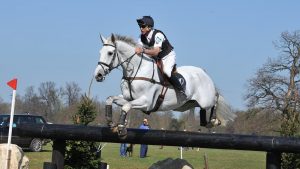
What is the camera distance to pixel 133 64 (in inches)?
282

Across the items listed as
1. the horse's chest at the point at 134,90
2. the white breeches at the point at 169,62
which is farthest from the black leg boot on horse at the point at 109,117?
the white breeches at the point at 169,62

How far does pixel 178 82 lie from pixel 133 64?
68cm

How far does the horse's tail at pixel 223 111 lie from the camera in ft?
27.9

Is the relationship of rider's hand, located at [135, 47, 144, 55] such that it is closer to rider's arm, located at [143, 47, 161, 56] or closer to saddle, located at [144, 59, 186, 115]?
rider's arm, located at [143, 47, 161, 56]

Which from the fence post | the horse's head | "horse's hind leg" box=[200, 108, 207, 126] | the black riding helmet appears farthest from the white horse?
the fence post

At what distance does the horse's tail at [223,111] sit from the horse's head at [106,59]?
2212mm

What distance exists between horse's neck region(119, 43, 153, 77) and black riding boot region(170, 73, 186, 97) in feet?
1.11

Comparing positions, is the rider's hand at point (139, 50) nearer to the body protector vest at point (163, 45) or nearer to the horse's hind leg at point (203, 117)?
the body protector vest at point (163, 45)

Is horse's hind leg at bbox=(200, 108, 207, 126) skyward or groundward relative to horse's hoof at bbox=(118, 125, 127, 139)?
skyward

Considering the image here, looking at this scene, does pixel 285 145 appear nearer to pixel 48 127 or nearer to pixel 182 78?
pixel 182 78

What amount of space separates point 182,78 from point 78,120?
5.15 m

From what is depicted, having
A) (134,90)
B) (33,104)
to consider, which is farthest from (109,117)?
(33,104)

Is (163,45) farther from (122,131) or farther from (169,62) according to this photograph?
(122,131)

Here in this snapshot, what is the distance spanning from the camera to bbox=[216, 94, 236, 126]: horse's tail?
Answer: 8508mm
